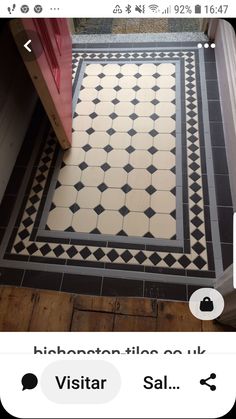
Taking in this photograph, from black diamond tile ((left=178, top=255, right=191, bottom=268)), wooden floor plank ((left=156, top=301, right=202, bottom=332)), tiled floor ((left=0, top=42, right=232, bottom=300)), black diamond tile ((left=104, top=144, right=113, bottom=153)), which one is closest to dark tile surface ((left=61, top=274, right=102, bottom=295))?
tiled floor ((left=0, top=42, right=232, bottom=300))

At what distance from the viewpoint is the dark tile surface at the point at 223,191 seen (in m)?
2.16

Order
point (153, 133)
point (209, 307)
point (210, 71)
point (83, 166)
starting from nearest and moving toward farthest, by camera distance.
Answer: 1. point (209, 307)
2. point (83, 166)
3. point (153, 133)
4. point (210, 71)

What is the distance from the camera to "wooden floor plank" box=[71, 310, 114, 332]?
1.65 m

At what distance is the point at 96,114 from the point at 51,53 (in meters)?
0.64

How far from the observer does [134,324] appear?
165cm

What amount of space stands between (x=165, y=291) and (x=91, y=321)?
456 millimetres

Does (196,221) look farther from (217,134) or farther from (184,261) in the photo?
(217,134)

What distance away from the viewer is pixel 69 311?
5.59ft

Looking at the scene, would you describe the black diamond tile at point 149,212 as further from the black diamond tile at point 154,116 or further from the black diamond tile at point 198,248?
the black diamond tile at point 154,116

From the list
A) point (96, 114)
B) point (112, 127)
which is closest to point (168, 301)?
point (112, 127)

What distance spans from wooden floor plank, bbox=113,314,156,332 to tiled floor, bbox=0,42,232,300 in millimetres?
203

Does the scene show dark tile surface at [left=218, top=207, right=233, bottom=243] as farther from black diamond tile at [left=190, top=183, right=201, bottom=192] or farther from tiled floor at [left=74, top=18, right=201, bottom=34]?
tiled floor at [left=74, top=18, right=201, bottom=34]

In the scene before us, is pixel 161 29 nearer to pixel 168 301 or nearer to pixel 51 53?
pixel 51 53
